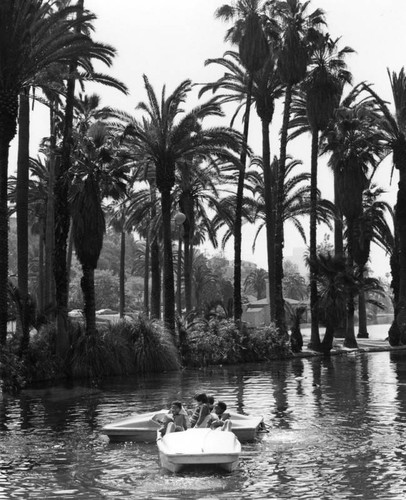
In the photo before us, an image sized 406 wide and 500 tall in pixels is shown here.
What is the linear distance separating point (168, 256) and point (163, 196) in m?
2.90

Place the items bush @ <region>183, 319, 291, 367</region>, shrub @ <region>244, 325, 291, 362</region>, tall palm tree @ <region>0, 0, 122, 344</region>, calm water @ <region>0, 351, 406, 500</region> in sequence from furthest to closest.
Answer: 1. shrub @ <region>244, 325, 291, 362</region>
2. bush @ <region>183, 319, 291, 367</region>
3. tall palm tree @ <region>0, 0, 122, 344</region>
4. calm water @ <region>0, 351, 406, 500</region>

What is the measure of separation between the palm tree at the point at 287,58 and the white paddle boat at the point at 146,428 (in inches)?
1109

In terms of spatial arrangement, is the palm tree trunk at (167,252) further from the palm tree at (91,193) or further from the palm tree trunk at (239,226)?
the palm tree trunk at (239,226)

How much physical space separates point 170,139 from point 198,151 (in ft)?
5.43

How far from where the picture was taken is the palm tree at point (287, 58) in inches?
1953

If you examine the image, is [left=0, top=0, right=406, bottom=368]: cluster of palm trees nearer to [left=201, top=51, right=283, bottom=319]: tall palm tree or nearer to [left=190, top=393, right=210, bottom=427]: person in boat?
[left=201, top=51, right=283, bottom=319]: tall palm tree

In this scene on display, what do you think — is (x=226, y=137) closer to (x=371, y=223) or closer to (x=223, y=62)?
(x=223, y=62)

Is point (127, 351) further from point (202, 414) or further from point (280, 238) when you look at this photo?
point (202, 414)

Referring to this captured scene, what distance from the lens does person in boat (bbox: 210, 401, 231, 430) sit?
17.7 meters

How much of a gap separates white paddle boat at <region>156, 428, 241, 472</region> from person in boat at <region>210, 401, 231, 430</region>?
958 millimetres

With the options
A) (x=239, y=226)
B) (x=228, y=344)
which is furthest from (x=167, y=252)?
(x=239, y=226)

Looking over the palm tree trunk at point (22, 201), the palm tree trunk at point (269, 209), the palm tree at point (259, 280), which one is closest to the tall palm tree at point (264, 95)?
the palm tree trunk at point (269, 209)

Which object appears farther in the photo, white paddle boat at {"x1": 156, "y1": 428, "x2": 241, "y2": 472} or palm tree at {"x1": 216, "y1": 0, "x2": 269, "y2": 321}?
palm tree at {"x1": 216, "y1": 0, "x2": 269, "y2": 321}

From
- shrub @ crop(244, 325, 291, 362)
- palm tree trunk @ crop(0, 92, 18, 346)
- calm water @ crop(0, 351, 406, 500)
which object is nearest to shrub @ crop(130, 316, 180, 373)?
calm water @ crop(0, 351, 406, 500)
